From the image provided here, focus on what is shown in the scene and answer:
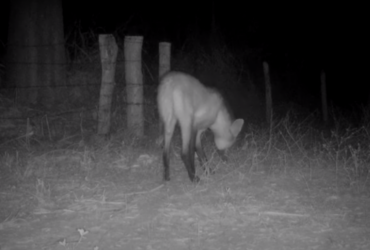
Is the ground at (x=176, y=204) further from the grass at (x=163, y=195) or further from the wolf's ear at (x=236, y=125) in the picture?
the wolf's ear at (x=236, y=125)

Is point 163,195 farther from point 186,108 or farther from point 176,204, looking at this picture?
point 186,108

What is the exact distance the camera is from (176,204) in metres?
4.86

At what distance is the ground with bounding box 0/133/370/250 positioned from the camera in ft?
12.9

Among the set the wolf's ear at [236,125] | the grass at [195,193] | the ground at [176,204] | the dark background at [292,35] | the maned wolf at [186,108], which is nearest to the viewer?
the ground at [176,204]

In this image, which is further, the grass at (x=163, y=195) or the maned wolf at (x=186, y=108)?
the maned wolf at (x=186, y=108)

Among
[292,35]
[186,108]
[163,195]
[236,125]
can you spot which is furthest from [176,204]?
[292,35]

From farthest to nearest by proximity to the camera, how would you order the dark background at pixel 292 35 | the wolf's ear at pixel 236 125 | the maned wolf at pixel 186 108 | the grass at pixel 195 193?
the dark background at pixel 292 35, the wolf's ear at pixel 236 125, the maned wolf at pixel 186 108, the grass at pixel 195 193

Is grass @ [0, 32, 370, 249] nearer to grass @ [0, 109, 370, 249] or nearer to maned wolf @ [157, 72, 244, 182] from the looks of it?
grass @ [0, 109, 370, 249]

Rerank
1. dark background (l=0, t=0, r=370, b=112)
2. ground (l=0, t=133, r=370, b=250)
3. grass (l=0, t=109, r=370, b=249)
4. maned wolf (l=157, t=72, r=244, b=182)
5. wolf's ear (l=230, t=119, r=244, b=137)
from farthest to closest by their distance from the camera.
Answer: dark background (l=0, t=0, r=370, b=112), wolf's ear (l=230, t=119, r=244, b=137), maned wolf (l=157, t=72, r=244, b=182), grass (l=0, t=109, r=370, b=249), ground (l=0, t=133, r=370, b=250)

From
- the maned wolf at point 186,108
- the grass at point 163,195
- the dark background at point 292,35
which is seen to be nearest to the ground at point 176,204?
the grass at point 163,195

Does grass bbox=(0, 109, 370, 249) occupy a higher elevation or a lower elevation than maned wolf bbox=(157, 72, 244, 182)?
lower

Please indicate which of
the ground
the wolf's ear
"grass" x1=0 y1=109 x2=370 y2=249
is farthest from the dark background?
the ground

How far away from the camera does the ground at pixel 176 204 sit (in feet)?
12.9

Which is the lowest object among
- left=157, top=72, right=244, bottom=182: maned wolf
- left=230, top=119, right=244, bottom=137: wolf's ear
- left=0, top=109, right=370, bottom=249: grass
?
left=0, top=109, right=370, bottom=249: grass
